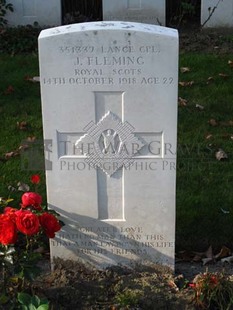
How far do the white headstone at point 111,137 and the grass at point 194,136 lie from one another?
0.58 m

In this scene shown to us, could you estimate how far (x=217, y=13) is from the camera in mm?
8625

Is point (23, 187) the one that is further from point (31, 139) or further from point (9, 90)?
point (9, 90)

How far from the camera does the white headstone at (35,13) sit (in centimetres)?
865

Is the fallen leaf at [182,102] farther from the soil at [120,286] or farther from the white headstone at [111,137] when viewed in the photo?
the white headstone at [111,137]

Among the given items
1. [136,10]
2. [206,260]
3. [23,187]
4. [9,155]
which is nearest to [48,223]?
[206,260]

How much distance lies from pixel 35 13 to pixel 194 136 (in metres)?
4.19

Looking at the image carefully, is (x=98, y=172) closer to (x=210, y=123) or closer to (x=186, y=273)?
(x=186, y=273)

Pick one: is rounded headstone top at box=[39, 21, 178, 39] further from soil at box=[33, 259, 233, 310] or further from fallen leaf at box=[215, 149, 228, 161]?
fallen leaf at box=[215, 149, 228, 161]

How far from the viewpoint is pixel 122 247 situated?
369 centimetres

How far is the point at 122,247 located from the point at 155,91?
0.97m

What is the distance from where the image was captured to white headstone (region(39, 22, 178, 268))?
130 inches

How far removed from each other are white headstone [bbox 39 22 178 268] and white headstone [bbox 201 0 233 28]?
18.0 feet

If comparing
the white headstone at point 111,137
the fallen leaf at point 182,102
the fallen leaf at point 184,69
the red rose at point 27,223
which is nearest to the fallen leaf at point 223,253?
the white headstone at point 111,137

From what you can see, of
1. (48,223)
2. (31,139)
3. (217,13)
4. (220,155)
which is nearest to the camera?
(48,223)
